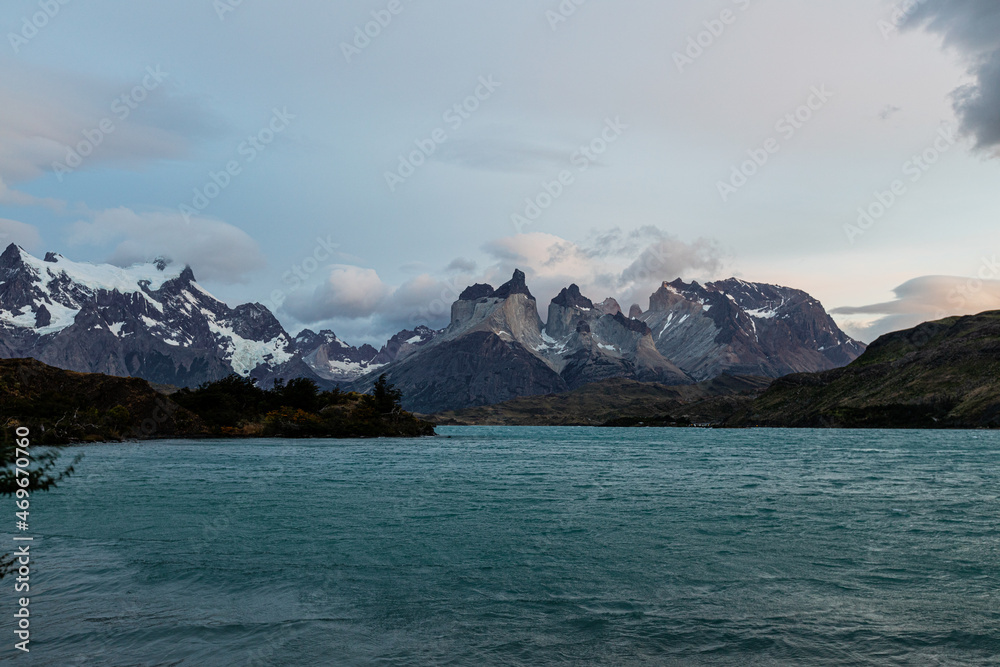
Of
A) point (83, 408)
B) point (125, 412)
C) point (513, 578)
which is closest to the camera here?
point (513, 578)

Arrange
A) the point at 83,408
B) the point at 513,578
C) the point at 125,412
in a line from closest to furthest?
the point at 513,578, the point at 83,408, the point at 125,412

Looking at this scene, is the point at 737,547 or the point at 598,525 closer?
the point at 737,547

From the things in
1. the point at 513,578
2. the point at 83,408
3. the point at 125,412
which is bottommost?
the point at 513,578

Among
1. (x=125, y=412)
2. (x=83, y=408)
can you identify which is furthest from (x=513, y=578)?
(x=125, y=412)

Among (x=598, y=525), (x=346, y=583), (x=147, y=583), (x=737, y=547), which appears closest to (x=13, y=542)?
(x=147, y=583)

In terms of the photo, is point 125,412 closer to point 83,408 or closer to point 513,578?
point 83,408

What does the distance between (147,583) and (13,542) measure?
43.4 ft

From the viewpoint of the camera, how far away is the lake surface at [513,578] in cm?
1856

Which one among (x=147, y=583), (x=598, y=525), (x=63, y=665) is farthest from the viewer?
(x=598, y=525)

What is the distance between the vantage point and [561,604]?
914 inches

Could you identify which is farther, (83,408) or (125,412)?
(125,412)

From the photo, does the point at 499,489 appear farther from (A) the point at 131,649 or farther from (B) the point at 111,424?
(B) the point at 111,424

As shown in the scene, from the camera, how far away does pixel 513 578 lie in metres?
27.0

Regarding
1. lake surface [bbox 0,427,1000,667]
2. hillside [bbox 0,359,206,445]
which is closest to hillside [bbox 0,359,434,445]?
hillside [bbox 0,359,206,445]
